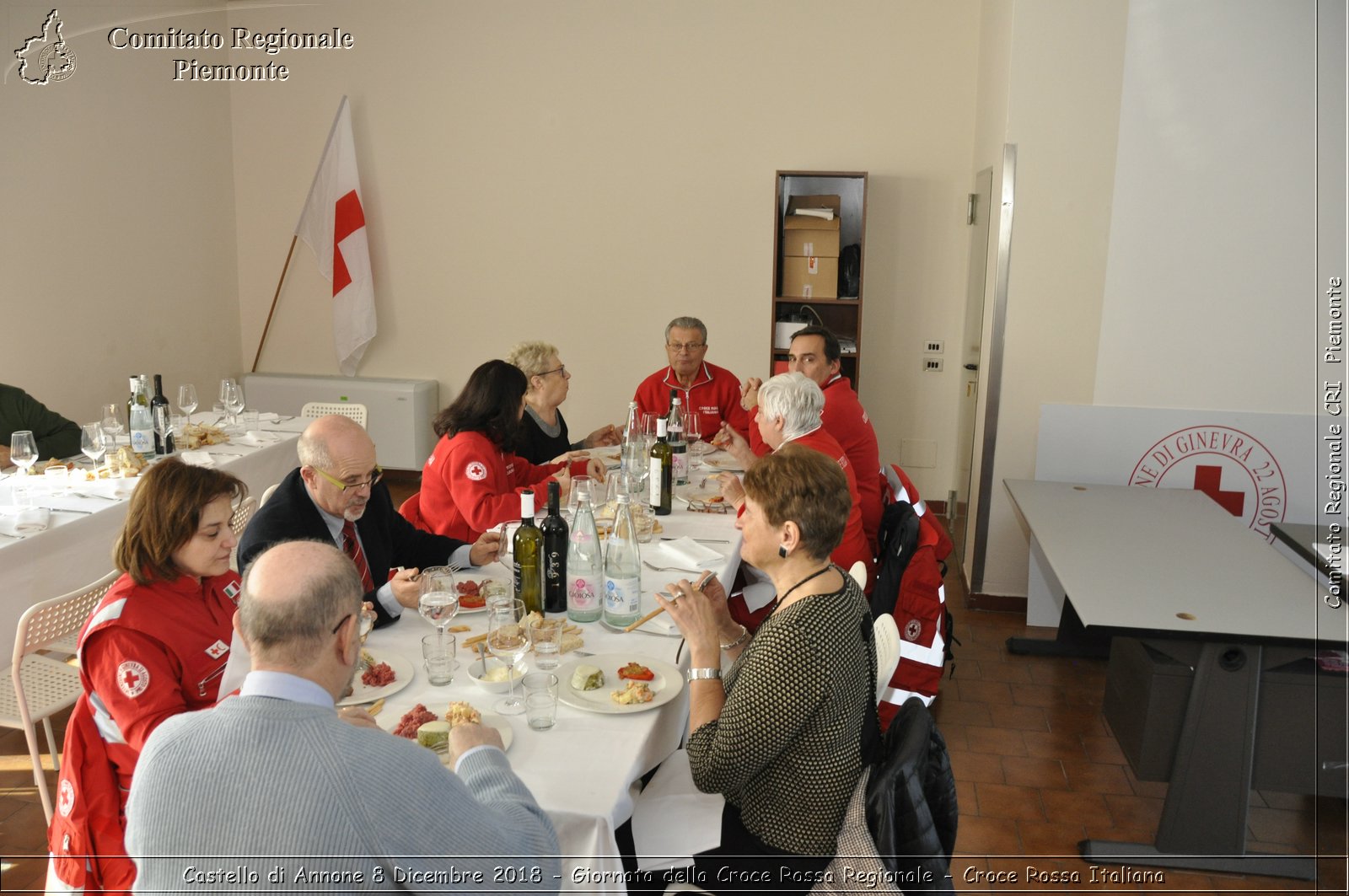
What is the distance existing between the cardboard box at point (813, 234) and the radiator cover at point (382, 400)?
109 inches

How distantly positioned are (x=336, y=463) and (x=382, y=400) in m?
4.53

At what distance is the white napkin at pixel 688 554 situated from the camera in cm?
288

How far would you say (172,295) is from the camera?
6531 millimetres

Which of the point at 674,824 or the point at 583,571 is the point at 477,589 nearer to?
the point at 583,571

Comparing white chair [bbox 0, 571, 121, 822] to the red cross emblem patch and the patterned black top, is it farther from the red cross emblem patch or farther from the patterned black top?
the patterned black top

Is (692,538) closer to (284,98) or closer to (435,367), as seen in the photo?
(435,367)

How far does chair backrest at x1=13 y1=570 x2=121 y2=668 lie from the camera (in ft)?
8.02

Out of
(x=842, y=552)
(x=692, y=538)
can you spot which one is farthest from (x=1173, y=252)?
(x=692, y=538)

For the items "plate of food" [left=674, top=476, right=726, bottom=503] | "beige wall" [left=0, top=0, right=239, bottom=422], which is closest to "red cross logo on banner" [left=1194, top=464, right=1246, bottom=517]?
"plate of food" [left=674, top=476, right=726, bottom=503]

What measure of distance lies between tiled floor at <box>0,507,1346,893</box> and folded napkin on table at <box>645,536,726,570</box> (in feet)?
3.78

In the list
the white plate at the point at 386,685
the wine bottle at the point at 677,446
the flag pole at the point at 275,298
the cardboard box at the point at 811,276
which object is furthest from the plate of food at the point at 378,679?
the flag pole at the point at 275,298

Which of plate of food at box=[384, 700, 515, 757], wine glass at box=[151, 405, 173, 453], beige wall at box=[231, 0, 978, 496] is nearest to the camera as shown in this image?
plate of food at box=[384, 700, 515, 757]

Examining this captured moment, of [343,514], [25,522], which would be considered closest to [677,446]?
[343,514]

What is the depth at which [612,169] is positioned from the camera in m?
6.46
